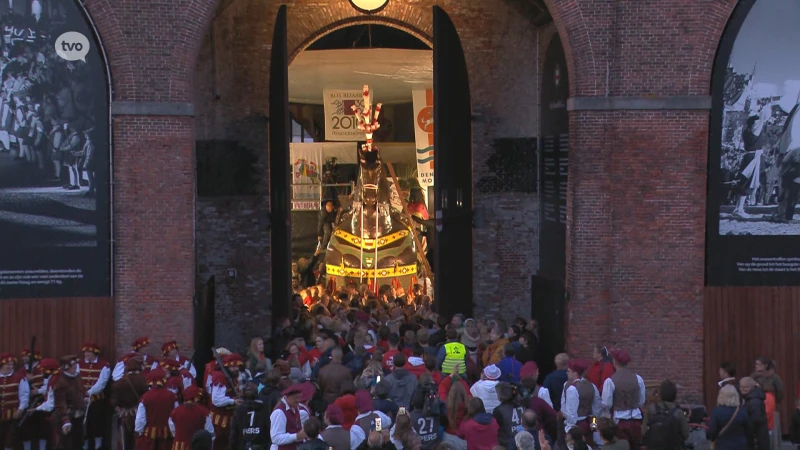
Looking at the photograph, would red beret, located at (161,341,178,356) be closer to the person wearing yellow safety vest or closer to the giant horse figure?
the person wearing yellow safety vest

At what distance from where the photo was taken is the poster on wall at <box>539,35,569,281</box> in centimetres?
2011

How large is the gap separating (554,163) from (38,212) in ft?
28.2

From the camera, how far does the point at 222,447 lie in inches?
579

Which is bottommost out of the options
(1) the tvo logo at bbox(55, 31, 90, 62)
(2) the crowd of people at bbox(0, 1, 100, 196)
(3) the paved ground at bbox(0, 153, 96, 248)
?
(3) the paved ground at bbox(0, 153, 96, 248)

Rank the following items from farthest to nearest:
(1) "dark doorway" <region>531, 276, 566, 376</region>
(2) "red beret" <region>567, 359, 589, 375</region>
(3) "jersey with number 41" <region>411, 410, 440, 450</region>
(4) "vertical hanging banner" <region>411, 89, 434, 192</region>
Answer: (4) "vertical hanging banner" <region>411, 89, 434, 192</region> < (1) "dark doorway" <region>531, 276, 566, 376</region> < (2) "red beret" <region>567, 359, 589, 375</region> < (3) "jersey with number 41" <region>411, 410, 440, 450</region>

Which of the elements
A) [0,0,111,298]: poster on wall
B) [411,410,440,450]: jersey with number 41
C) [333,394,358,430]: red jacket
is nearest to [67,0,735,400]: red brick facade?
[0,0,111,298]: poster on wall

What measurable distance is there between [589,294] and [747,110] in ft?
11.6

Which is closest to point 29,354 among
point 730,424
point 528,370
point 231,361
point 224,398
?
point 231,361

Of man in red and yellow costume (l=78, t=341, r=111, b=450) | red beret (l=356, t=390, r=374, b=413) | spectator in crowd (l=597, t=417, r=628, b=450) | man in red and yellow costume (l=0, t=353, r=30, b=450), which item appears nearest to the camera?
spectator in crowd (l=597, t=417, r=628, b=450)

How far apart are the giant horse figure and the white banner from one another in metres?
3.89

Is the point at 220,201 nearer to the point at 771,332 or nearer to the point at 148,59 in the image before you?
the point at 148,59

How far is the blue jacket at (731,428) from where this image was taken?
13.1 m

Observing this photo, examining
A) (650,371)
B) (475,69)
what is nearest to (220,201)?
(475,69)

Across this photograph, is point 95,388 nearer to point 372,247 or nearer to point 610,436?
point 610,436
